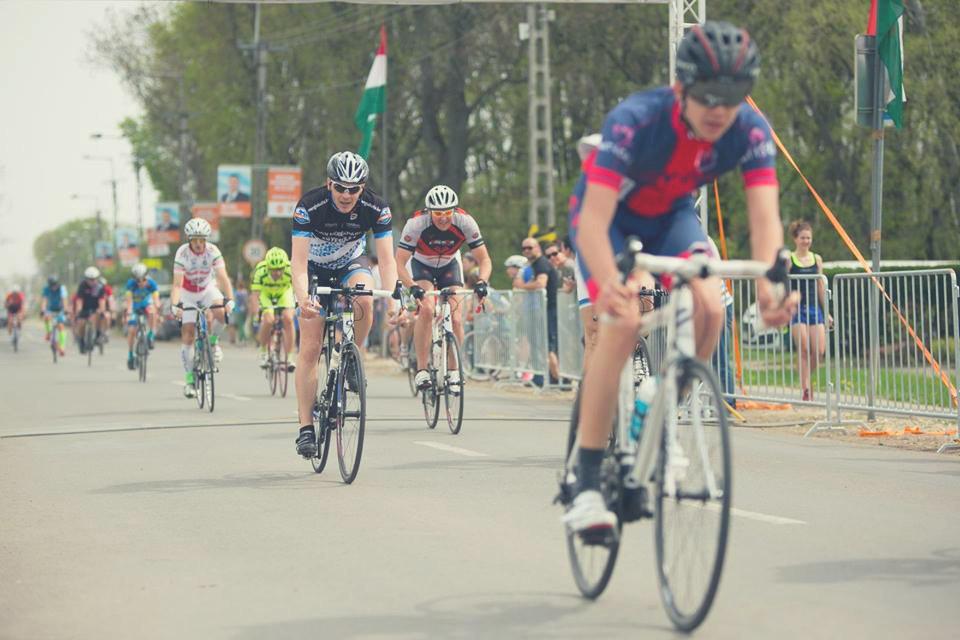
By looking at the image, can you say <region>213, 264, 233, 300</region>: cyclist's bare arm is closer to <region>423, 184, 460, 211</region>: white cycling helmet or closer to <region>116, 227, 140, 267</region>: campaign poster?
<region>423, 184, 460, 211</region>: white cycling helmet

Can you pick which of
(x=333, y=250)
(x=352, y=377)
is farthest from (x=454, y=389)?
(x=352, y=377)

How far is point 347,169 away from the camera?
32.3 ft

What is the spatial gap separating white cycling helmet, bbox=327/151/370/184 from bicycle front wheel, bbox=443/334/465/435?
374 cm

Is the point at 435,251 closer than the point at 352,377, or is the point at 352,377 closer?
the point at 352,377

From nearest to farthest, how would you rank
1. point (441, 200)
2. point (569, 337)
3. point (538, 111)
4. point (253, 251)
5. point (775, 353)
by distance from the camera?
point (441, 200), point (775, 353), point (569, 337), point (538, 111), point (253, 251)

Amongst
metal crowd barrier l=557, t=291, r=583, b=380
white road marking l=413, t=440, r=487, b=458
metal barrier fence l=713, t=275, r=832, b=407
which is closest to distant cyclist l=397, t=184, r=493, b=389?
white road marking l=413, t=440, r=487, b=458

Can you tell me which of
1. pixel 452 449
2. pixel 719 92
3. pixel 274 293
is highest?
pixel 719 92

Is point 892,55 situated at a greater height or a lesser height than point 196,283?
greater

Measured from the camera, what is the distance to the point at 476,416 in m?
15.6

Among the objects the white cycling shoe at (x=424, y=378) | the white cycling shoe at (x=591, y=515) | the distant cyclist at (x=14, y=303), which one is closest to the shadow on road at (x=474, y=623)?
the white cycling shoe at (x=591, y=515)

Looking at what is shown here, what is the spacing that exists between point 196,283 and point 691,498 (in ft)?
42.3

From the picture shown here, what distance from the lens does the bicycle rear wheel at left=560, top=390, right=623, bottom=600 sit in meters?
5.64

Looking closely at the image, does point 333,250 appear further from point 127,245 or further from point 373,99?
point 127,245

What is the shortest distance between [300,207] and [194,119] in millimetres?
54379
